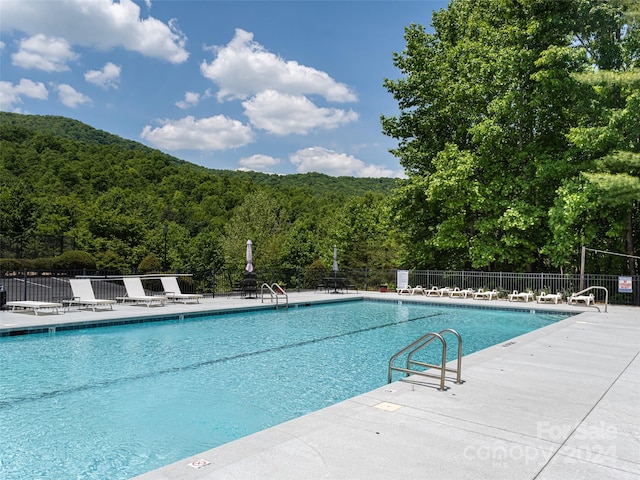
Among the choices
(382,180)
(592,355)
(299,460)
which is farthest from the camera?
(382,180)

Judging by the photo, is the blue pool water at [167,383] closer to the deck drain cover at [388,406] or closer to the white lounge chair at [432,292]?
the deck drain cover at [388,406]

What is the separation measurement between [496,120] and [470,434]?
18488 millimetres

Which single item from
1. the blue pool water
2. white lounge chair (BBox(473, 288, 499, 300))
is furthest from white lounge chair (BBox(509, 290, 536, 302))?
the blue pool water

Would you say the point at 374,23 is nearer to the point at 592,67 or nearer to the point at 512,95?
the point at 512,95

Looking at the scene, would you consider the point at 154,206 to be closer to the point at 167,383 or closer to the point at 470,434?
the point at 167,383

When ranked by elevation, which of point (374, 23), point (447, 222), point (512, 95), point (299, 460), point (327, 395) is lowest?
point (327, 395)

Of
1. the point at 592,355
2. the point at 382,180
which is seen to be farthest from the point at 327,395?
the point at 382,180

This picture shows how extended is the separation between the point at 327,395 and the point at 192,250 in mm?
38516

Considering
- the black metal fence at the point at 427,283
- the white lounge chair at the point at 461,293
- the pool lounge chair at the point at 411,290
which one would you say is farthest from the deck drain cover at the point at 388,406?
the pool lounge chair at the point at 411,290

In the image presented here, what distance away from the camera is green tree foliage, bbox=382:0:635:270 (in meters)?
18.0

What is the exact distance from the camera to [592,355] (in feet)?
23.5

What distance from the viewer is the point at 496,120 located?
1975 cm

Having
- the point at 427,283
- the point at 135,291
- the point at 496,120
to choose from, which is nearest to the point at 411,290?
the point at 427,283

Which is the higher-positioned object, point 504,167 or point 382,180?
point 382,180
